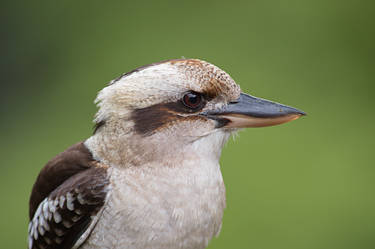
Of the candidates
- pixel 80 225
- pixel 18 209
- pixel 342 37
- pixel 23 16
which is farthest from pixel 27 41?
pixel 80 225

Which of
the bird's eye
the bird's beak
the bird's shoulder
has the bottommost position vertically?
the bird's shoulder

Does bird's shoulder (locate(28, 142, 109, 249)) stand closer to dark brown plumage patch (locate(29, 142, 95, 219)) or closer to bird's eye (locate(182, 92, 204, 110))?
dark brown plumage patch (locate(29, 142, 95, 219))

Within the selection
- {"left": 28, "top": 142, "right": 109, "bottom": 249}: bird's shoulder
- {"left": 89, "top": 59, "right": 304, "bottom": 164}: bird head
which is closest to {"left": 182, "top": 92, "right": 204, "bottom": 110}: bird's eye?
{"left": 89, "top": 59, "right": 304, "bottom": 164}: bird head

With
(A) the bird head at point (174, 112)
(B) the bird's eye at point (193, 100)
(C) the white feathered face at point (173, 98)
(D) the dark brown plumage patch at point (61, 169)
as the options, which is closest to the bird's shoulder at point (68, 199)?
(D) the dark brown plumage patch at point (61, 169)

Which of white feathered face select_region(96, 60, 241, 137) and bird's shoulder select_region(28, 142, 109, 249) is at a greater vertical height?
white feathered face select_region(96, 60, 241, 137)

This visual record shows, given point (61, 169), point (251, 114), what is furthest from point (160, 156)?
point (61, 169)

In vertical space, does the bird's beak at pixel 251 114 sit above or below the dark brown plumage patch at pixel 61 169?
above

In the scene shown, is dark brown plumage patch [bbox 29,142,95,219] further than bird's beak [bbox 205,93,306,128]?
Yes

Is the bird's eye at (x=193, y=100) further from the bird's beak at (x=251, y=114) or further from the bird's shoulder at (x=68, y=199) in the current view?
the bird's shoulder at (x=68, y=199)
